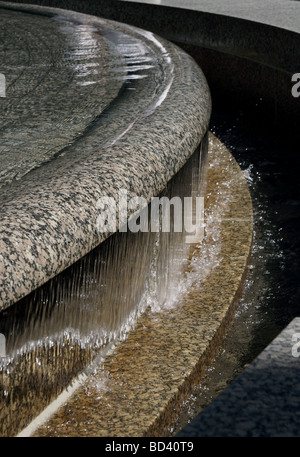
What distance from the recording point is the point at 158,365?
290cm

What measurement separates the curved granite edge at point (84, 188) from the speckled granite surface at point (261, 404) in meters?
0.67

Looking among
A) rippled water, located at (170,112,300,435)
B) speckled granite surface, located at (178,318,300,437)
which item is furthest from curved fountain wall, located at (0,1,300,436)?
speckled granite surface, located at (178,318,300,437)

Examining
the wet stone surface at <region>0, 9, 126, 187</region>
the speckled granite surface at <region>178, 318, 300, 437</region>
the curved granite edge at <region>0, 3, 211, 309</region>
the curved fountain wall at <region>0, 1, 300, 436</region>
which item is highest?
the curved fountain wall at <region>0, 1, 300, 436</region>

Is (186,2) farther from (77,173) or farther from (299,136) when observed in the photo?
(77,173)

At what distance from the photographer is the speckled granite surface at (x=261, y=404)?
2094mm

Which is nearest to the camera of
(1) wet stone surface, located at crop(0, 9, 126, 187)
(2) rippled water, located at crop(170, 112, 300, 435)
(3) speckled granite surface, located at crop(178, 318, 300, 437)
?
(3) speckled granite surface, located at crop(178, 318, 300, 437)

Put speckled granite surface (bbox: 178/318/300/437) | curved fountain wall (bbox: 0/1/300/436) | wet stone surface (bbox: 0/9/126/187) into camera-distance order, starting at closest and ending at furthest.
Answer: speckled granite surface (bbox: 178/318/300/437) < wet stone surface (bbox: 0/9/126/187) < curved fountain wall (bbox: 0/1/300/436)

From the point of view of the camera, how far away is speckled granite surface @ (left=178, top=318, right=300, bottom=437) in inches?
Answer: 82.4

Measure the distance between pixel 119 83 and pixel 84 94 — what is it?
0.29 meters

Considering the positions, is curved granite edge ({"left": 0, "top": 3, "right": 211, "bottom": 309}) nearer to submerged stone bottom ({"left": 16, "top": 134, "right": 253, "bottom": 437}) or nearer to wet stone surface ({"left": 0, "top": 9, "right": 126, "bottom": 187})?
wet stone surface ({"left": 0, "top": 9, "right": 126, "bottom": 187})

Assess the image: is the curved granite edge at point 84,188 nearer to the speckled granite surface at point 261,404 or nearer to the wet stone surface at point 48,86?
the wet stone surface at point 48,86

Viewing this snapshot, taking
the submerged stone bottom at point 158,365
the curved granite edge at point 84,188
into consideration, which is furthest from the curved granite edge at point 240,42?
the submerged stone bottom at point 158,365

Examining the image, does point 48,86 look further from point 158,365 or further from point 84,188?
point 158,365

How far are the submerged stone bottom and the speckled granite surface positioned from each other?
17.0 inches
